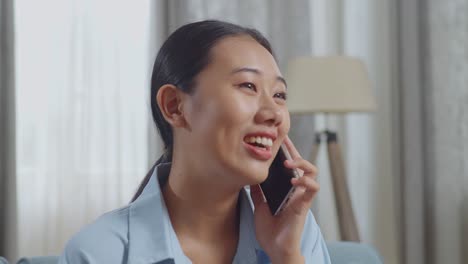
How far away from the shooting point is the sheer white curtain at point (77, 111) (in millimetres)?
2959

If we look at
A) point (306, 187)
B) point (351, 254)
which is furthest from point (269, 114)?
point (351, 254)

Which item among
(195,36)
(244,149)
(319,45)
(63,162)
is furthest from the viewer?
(319,45)

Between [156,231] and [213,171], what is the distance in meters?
0.14

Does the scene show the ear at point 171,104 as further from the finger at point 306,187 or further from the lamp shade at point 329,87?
the lamp shade at point 329,87

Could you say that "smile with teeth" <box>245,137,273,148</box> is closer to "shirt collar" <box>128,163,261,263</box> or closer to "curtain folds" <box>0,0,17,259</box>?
"shirt collar" <box>128,163,261,263</box>

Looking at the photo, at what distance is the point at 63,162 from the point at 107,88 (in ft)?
1.21

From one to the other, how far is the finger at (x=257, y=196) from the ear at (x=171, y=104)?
19cm

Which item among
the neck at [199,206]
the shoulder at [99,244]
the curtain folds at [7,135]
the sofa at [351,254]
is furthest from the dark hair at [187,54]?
the curtain folds at [7,135]

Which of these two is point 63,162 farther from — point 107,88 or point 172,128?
point 172,128

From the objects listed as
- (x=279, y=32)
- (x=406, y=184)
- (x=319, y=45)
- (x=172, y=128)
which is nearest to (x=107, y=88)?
(x=279, y=32)

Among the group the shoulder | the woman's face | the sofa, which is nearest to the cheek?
the woman's face

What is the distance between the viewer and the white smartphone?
1180 millimetres

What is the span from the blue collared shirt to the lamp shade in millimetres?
1547

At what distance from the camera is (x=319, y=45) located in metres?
3.29
